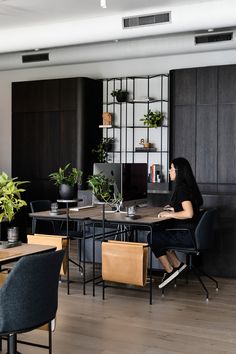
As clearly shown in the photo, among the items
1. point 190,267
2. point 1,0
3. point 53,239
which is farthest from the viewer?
point 1,0

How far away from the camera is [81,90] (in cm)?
925

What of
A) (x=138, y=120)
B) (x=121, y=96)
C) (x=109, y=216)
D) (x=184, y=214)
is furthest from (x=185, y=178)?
(x=121, y=96)

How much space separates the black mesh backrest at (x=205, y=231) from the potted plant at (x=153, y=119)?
155 inches

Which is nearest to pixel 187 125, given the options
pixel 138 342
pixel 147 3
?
pixel 147 3

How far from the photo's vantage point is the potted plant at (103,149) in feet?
31.0

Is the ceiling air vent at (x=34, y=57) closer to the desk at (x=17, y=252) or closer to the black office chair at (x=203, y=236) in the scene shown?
the black office chair at (x=203, y=236)

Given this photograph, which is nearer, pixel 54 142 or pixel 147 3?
pixel 147 3

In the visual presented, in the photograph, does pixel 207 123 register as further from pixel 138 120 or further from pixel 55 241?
pixel 55 241

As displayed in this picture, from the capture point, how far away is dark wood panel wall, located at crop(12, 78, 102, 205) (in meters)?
9.29

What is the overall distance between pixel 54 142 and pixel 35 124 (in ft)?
1.84

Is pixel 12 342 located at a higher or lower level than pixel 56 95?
lower

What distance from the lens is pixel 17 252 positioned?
11.4ft

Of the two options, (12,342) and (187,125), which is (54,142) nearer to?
(187,125)

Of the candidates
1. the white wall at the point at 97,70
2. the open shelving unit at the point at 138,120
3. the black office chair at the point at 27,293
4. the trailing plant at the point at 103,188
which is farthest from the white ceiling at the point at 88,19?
the black office chair at the point at 27,293
